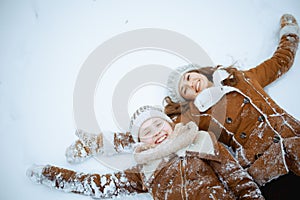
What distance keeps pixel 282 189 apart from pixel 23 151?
3.55 feet

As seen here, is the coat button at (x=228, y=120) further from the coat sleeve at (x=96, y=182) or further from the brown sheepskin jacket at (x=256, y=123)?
Result: the coat sleeve at (x=96, y=182)

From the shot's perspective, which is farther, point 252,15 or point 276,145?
point 252,15

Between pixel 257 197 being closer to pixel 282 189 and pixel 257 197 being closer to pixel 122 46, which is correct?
pixel 282 189

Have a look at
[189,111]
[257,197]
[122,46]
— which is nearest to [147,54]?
[122,46]

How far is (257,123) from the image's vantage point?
1.19m

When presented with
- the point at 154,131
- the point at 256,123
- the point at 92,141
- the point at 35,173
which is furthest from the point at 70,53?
the point at 256,123

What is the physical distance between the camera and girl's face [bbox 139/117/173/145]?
44.6 inches

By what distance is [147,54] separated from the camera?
5.46 feet

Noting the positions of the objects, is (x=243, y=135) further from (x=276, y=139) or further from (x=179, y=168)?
(x=179, y=168)

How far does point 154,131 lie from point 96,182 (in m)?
0.32

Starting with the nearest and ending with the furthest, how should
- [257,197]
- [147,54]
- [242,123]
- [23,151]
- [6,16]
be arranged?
[257,197]
[242,123]
[23,151]
[147,54]
[6,16]

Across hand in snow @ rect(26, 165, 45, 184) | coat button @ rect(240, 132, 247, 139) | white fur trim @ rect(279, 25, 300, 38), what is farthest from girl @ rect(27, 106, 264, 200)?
white fur trim @ rect(279, 25, 300, 38)

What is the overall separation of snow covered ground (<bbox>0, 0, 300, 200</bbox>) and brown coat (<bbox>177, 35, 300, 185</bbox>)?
0.16 metres

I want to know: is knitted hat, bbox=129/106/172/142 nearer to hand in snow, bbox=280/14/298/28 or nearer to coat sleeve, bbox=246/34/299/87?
coat sleeve, bbox=246/34/299/87
